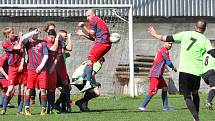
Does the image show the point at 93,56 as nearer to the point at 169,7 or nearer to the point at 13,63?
the point at 13,63

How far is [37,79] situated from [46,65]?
1.22ft

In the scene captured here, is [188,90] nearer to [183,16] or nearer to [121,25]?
[121,25]

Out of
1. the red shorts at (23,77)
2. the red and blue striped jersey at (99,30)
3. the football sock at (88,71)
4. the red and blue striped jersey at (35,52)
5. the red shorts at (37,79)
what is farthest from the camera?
the football sock at (88,71)

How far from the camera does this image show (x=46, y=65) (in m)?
15.0

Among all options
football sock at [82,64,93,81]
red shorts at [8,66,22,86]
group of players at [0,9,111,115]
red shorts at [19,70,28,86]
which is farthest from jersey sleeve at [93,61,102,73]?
red shorts at [8,66,22,86]

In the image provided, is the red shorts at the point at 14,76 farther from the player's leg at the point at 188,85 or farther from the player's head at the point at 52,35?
the player's leg at the point at 188,85

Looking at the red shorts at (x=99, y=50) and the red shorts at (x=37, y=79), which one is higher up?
the red shorts at (x=99, y=50)

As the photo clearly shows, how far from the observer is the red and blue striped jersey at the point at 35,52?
48.8 ft

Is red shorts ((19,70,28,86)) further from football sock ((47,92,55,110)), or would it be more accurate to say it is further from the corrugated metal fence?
the corrugated metal fence

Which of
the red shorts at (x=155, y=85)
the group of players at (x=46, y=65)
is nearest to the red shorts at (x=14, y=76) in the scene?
the group of players at (x=46, y=65)

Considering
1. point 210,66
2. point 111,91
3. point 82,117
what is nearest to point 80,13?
point 111,91

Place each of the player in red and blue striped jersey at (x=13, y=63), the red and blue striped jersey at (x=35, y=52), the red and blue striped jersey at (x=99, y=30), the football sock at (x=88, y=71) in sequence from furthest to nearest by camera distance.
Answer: the football sock at (x=88, y=71) < the red and blue striped jersey at (x=99, y=30) < the player in red and blue striped jersey at (x=13, y=63) < the red and blue striped jersey at (x=35, y=52)

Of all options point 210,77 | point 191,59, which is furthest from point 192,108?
point 210,77

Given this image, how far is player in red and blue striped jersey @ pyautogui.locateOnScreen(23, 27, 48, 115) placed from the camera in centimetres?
1476
